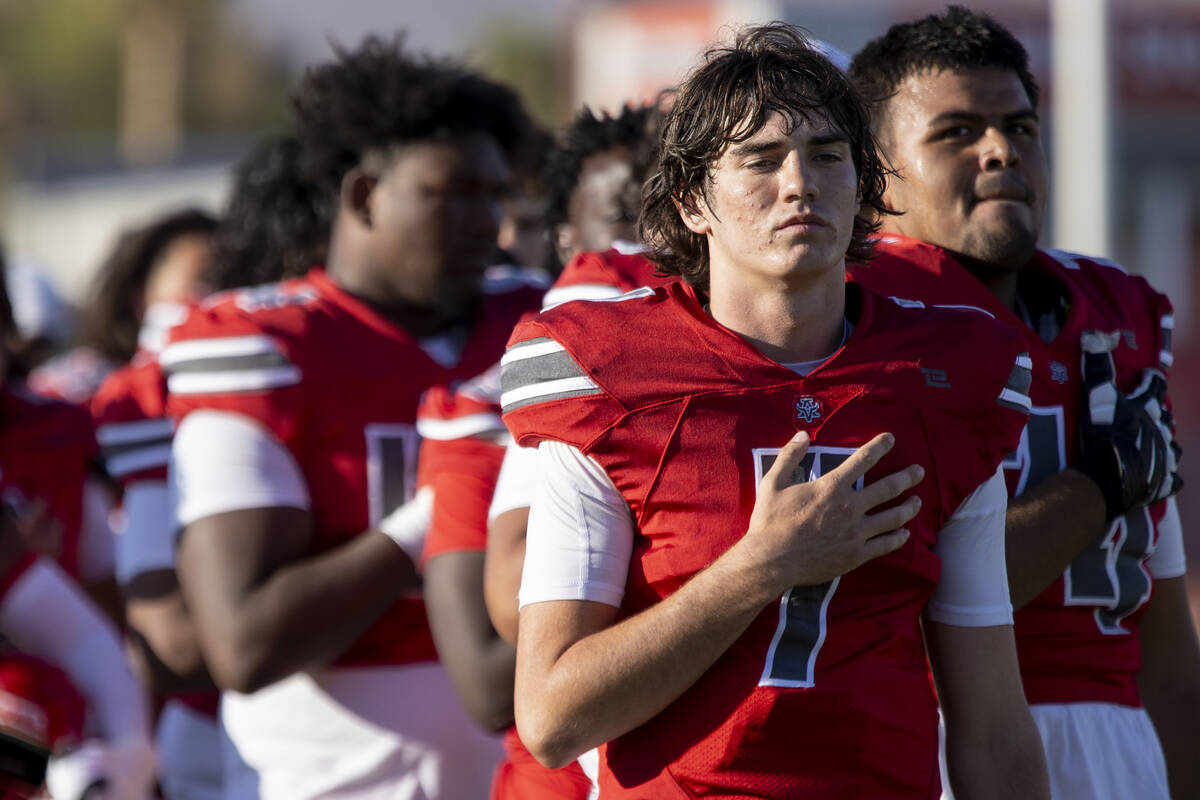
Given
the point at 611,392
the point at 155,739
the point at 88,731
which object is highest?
the point at 611,392

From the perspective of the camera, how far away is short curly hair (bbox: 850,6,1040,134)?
99.9 inches

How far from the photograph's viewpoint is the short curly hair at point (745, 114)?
2.08 m

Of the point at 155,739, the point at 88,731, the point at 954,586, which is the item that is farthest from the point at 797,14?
the point at 954,586

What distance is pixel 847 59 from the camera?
8.67ft

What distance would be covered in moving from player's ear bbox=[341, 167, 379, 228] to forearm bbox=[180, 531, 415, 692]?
2.74ft

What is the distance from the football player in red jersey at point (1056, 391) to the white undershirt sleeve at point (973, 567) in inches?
7.7

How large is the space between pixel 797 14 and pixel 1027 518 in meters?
12.1

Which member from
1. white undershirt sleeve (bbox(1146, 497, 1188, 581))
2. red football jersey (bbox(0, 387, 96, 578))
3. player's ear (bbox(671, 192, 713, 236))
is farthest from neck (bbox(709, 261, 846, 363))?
red football jersey (bbox(0, 387, 96, 578))

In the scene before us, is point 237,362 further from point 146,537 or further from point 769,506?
point 769,506

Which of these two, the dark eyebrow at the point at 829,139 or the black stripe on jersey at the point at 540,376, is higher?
the dark eyebrow at the point at 829,139

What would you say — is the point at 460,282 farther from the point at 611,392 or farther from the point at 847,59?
the point at 611,392

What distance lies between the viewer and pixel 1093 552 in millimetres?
2455

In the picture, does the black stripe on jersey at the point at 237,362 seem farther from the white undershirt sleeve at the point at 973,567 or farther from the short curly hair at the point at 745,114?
the white undershirt sleeve at the point at 973,567

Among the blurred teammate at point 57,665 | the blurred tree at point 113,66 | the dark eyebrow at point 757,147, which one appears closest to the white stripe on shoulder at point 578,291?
the dark eyebrow at point 757,147
